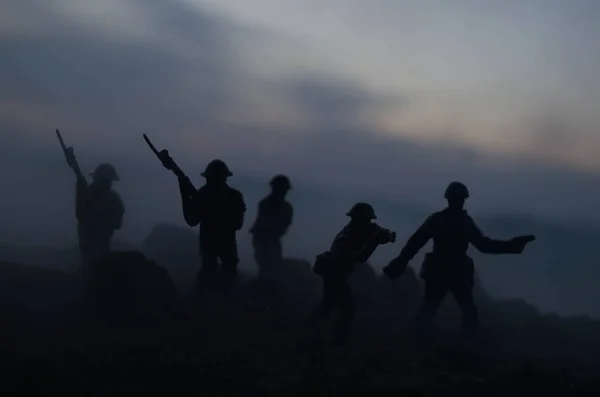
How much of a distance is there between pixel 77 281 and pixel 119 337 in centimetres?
595

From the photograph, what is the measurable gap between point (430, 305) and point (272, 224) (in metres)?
6.73

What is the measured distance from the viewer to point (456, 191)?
1496cm

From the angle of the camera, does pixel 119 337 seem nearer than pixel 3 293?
Yes

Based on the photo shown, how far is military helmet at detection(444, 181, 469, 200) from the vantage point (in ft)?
49.1

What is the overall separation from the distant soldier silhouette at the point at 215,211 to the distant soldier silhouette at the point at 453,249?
367 centimetres

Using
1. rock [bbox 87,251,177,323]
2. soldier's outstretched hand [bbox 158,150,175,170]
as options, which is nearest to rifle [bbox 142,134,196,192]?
soldier's outstretched hand [bbox 158,150,175,170]

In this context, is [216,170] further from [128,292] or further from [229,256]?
[128,292]

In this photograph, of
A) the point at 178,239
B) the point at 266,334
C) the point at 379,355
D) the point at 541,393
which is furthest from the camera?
the point at 178,239

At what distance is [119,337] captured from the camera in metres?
13.2

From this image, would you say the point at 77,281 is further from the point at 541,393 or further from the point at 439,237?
the point at 541,393

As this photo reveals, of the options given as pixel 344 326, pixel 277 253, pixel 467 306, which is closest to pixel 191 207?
pixel 344 326

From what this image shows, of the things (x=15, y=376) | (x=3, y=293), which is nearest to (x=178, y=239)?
(x=3, y=293)

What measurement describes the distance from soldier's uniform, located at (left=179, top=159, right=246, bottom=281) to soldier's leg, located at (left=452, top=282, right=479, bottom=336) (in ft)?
16.1

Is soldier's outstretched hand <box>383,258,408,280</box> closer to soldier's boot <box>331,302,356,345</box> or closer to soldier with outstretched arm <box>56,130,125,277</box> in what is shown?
soldier's boot <box>331,302,356,345</box>
